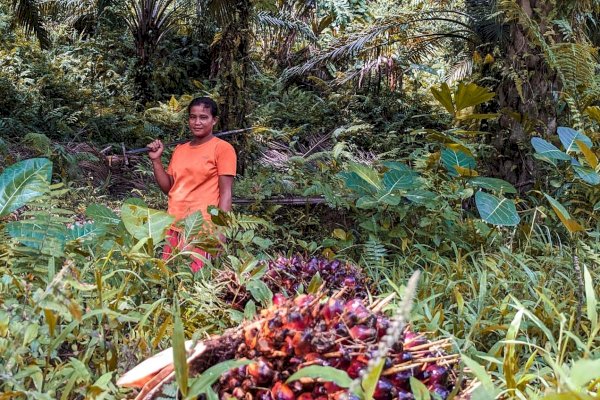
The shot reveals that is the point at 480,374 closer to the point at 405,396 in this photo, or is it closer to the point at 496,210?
the point at 405,396

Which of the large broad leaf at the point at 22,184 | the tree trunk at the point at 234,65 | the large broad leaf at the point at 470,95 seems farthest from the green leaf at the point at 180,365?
the tree trunk at the point at 234,65

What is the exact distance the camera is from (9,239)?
1883mm

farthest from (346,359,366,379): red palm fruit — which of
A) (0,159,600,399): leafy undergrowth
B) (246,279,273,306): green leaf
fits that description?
(246,279,273,306): green leaf

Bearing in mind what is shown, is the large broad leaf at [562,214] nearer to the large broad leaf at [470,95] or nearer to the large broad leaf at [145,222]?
the large broad leaf at [145,222]

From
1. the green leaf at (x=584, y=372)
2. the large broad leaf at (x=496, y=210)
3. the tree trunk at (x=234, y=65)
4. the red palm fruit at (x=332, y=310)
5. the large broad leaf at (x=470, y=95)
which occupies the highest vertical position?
the tree trunk at (x=234, y=65)

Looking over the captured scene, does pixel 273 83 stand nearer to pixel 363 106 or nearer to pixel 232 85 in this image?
pixel 363 106

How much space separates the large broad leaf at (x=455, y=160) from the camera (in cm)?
299

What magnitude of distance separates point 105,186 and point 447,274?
4062mm

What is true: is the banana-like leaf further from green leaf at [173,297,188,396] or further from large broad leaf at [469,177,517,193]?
green leaf at [173,297,188,396]

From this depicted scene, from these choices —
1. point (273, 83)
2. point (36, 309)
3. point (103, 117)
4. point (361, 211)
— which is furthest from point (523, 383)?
point (273, 83)

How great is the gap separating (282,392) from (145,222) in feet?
3.88

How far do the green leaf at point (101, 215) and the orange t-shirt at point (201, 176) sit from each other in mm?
685

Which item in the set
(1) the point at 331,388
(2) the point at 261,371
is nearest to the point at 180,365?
(2) the point at 261,371

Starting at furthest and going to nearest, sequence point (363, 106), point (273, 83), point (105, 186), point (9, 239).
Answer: point (273, 83) < point (363, 106) < point (105, 186) < point (9, 239)
